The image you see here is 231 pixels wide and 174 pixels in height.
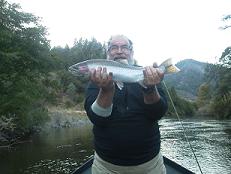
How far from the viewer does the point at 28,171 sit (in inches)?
713

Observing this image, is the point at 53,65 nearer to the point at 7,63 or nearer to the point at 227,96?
the point at 7,63

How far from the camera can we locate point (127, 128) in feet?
13.4

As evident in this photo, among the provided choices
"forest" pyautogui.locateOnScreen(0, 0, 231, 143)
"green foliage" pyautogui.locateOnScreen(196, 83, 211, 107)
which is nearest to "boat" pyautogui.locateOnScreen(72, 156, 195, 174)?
"forest" pyautogui.locateOnScreen(0, 0, 231, 143)

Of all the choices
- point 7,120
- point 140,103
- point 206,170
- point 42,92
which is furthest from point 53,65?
point 140,103

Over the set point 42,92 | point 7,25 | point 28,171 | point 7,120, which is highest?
point 7,25

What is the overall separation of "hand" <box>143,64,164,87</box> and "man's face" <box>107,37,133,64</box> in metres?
0.51

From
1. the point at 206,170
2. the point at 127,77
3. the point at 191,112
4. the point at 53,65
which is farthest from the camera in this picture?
the point at 191,112

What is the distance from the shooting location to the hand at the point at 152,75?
371 centimetres

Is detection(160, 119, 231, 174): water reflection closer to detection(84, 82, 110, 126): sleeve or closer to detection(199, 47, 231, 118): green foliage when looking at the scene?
detection(84, 82, 110, 126): sleeve

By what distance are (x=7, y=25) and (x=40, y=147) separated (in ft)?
26.8

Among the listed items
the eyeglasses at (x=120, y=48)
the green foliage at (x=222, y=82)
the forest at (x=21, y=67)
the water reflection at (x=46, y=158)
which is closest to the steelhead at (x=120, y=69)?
the eyeglasses at (x=120, y=48)

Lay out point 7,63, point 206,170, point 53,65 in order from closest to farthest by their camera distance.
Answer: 1. point 206,170
2. point 7,63
3. point 53,65

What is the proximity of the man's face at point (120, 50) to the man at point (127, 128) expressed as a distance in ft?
0.03

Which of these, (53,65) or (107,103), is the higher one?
(53,65)
